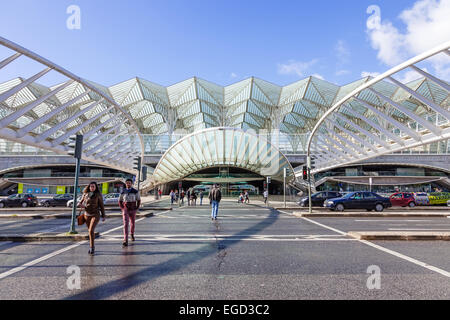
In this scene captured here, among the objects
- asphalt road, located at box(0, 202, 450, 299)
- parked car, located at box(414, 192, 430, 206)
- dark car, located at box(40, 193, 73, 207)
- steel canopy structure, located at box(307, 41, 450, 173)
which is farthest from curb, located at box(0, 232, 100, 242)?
parked car, located at box(414, 192, 430, 206)

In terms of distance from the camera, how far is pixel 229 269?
4.44 metres

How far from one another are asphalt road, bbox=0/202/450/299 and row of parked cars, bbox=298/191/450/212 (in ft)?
36.3

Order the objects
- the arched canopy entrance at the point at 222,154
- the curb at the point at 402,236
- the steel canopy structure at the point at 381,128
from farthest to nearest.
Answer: the arched canopy entrance at the point at 222,154
the steel canopy structure at the point at 381,128
the curb at the point at 402,236

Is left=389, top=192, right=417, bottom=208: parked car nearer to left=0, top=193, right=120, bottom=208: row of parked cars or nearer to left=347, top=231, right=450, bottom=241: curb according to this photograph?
left=347, top=231, right=450, bottom=241: curb

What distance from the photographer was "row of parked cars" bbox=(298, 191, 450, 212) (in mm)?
17641

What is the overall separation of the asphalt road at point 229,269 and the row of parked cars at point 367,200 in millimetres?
11055

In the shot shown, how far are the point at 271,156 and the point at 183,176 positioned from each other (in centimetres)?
1494

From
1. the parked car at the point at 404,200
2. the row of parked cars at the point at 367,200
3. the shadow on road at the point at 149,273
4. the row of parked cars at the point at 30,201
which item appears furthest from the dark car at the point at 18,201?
the parked car at the point at 404,200

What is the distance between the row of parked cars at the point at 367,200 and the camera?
695 inches

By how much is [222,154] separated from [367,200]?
21.0 m

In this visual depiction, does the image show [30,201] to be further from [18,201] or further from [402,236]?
[402,236]

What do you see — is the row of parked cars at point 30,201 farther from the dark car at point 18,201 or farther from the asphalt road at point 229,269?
the asphalt road at point 229,269

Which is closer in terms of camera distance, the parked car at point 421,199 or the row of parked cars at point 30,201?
the parked car at point 421,199

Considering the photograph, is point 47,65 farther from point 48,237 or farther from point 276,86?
point 276,86
